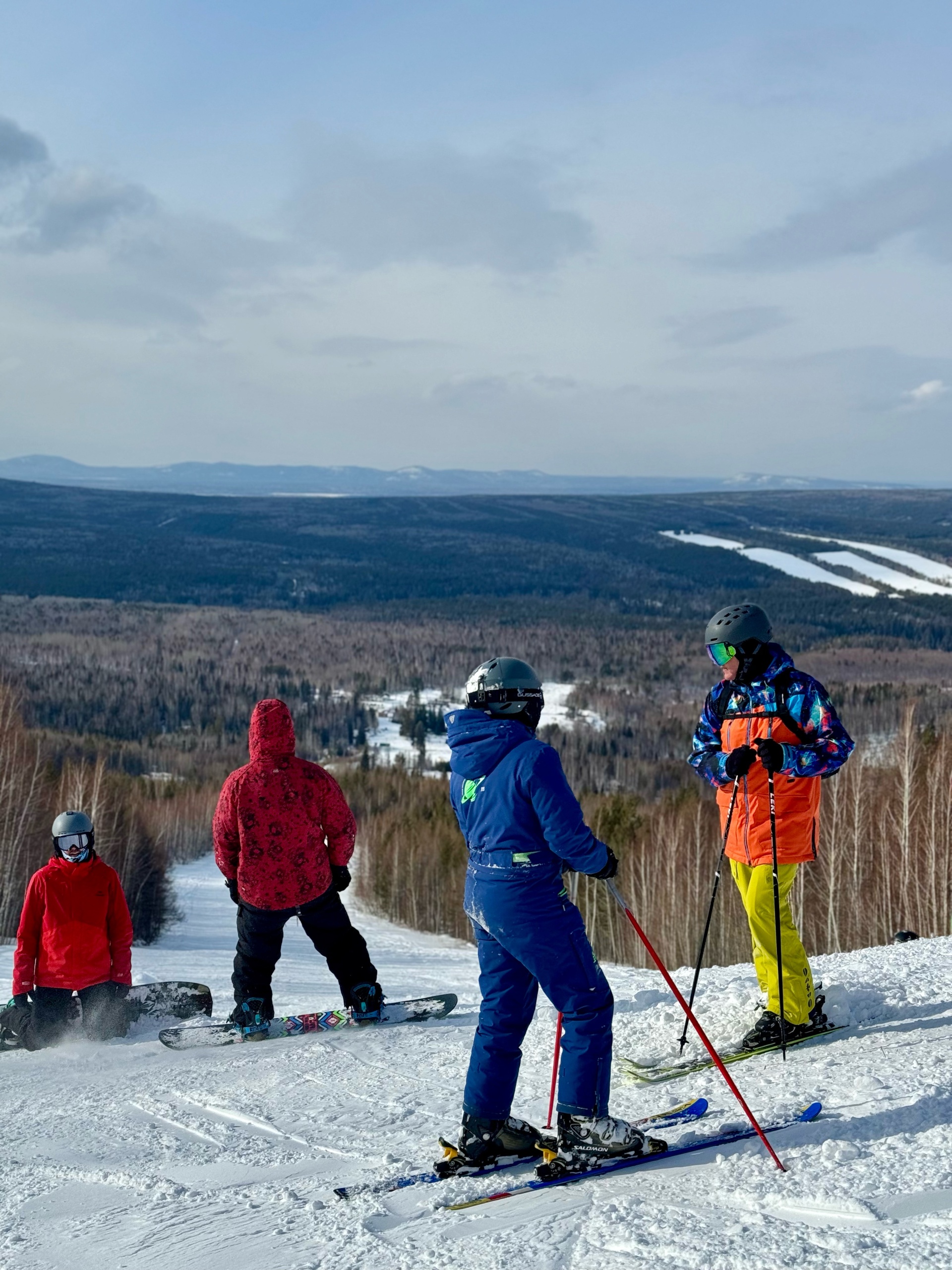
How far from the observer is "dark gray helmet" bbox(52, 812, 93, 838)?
272 inches

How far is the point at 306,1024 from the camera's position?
7000 millimetres

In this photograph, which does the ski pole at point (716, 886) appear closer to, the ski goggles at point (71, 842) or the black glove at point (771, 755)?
the black glove at point (771, 755)

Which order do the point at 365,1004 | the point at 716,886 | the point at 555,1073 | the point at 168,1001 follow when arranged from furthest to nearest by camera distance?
1. the point at 168,1001
2. the point at 365,1004
3. the point at 716,886
4. the point at 555,1073

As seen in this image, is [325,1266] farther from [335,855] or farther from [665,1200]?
[335,855]

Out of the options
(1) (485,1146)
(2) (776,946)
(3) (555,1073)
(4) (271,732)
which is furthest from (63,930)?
(2) (776,946)

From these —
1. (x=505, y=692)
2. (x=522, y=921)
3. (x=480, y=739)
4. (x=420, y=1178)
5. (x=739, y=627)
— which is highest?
(x=739, y=627)

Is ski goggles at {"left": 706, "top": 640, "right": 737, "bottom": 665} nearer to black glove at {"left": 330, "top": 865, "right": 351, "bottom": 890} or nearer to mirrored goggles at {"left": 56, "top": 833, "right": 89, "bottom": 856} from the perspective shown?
black glove at {"left": 330, "top": 865, "right": 351, "bottom": 890}

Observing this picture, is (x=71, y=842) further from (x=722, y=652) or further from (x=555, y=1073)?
(x=722, y=652)

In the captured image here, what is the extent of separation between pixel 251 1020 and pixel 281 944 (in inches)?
25.1


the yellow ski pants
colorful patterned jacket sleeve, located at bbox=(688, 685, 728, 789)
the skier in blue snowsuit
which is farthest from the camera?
colorful patterned jacket sleeve, located at bbox=(688, 685, 728, 789)

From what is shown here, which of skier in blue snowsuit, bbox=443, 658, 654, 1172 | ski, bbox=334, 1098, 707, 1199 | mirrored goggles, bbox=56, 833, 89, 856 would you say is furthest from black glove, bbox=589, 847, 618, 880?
mirrored goggles, bbox=56, 833, 89, 856

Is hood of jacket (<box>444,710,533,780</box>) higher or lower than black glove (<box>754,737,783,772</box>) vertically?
higher

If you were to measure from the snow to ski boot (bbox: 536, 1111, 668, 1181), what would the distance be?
85718 millimetres

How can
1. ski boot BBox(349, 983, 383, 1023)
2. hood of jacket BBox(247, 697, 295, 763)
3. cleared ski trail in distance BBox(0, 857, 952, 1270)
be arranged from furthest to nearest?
ski boot BBox(349, 983, 383, 1023) → hood of jacket BBox(247, 697, 295, 763) → cleared ski trail in distance BBox(0, 857, 952, 1270)
